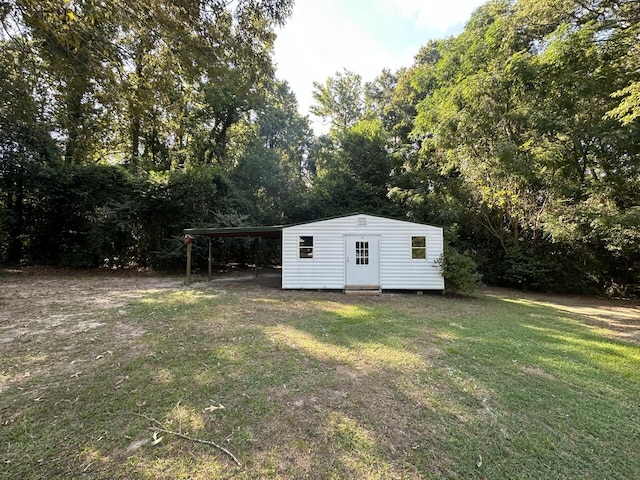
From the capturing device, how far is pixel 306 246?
9781 mm

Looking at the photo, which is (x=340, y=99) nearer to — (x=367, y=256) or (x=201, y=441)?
(x=367, y=256)

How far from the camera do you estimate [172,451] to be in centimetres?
A: 206

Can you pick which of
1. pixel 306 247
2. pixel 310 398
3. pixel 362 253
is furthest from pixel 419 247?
pixel 310 398

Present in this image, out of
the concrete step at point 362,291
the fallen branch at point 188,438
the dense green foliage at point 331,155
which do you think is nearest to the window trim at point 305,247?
the concrete step at point 362,291

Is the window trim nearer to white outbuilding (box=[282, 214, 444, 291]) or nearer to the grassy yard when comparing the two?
white outbuilding (box=[282, 214, 444, 291])

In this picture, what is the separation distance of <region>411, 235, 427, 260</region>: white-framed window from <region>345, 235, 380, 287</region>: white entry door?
1125mm

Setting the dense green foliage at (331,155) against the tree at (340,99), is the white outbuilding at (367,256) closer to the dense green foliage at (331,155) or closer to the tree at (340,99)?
the dense green foliage at (331,155)

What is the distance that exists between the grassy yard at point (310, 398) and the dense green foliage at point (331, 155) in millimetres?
4037

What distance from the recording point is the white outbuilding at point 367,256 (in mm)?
9445

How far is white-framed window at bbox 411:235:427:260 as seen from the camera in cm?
948

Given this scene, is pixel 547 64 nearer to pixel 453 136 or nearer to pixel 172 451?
pixel 453 136

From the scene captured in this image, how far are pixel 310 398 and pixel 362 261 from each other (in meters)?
7.01

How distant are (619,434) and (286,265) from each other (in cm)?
812

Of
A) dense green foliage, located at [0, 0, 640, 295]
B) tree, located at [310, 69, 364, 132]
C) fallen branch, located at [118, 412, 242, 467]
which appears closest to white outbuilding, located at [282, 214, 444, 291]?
dense green foliage, located at [0, 0, 640, 295]
